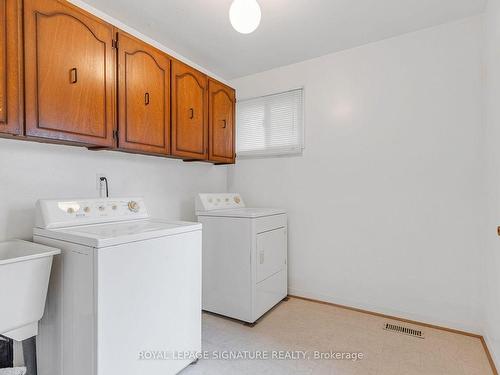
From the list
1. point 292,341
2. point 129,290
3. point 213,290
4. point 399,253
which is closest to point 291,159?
point 399,253

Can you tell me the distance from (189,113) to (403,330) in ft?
8.18

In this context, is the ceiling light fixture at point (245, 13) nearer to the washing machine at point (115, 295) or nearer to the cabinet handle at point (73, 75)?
the cabinet handle at point (73, 75)

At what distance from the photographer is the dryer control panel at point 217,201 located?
2.56 metres

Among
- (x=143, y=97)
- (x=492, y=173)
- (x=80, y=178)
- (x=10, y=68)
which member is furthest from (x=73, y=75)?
(x=492, y=173)

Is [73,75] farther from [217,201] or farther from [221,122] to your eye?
[217,201]

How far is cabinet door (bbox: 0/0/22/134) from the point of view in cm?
129

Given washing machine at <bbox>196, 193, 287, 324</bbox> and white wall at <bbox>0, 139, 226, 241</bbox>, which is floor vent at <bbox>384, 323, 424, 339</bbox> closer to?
washing machine at <bbox>196, 193, 287, 324</bbox>

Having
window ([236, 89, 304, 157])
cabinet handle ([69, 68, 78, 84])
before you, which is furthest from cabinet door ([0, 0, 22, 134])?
window ([236, 89, 304, 157])

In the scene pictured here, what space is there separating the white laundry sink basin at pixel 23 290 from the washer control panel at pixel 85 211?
199mm

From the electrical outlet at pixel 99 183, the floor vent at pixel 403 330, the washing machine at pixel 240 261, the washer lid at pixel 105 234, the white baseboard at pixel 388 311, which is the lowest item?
the floor vent at pixel 403 330

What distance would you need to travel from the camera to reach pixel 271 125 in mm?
2951

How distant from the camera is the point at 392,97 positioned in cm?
231

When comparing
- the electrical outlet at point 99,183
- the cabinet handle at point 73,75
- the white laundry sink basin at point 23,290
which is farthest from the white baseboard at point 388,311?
the cabinet handle at point 73,75

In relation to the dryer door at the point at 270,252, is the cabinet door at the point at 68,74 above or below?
above
